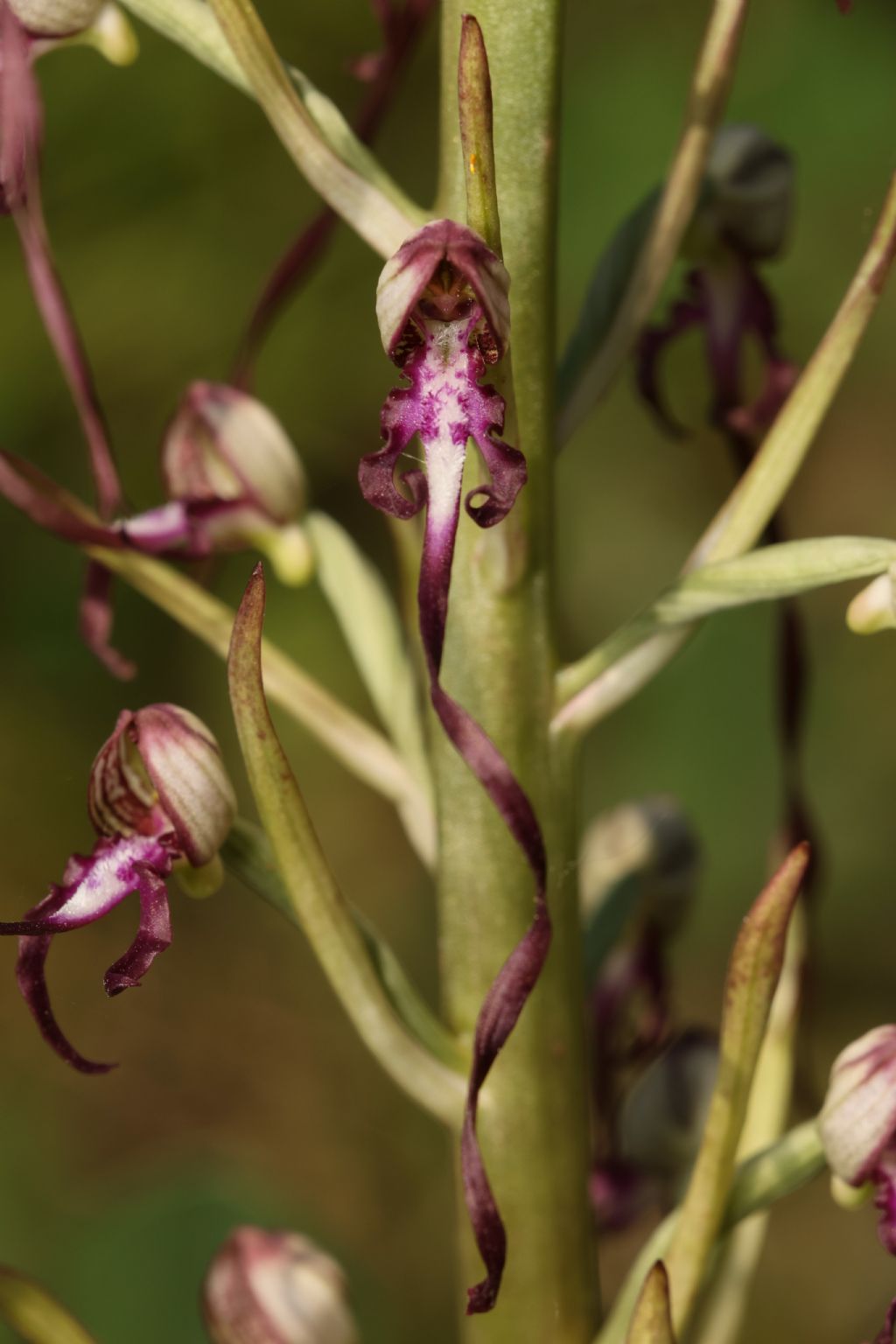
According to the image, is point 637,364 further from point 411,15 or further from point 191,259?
point 191,259

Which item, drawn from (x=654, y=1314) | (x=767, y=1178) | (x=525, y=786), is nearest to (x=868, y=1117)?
(x=767, y=1178)

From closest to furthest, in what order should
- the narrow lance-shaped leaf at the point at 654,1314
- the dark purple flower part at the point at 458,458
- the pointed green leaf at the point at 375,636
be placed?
the dark purple flower part at the point at 458,458
the narrow lance-shaped leaf at the point at 654,1314
the pointed green leaf at the point at 375,636

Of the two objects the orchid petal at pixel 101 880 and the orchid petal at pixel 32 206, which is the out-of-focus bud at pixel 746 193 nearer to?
the orchid petal at pixel 32 206

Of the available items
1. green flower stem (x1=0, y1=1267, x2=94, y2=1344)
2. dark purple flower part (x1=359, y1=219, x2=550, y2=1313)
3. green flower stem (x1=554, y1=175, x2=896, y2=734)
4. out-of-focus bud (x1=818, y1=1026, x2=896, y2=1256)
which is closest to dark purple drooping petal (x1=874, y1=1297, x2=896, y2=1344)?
out-of-focus bud (x1=818, y1=1026, x2=896, y2=1256)

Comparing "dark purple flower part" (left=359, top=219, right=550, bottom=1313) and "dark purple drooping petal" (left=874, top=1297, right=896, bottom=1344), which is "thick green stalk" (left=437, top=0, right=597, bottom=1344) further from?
"dark purple drooping petal" (left=874, top=1297, right=896, bottom=1344)

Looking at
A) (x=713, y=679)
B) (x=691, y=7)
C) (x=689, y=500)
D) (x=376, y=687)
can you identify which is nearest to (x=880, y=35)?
(x=691, y=7)

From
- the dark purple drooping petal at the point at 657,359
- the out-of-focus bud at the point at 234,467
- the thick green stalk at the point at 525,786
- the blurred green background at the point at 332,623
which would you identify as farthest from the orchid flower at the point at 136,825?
the blurred green background at the point at 332,623

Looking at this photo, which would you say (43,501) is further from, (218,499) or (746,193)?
(746,193)
